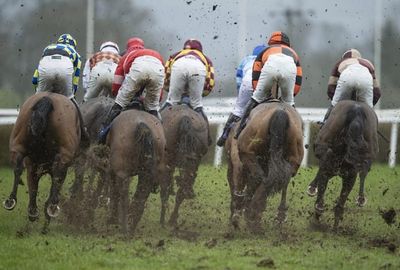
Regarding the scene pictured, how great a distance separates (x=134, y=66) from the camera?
34.4 ft

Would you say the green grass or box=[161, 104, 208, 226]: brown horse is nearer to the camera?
the green grass

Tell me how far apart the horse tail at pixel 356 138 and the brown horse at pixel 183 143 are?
179cm

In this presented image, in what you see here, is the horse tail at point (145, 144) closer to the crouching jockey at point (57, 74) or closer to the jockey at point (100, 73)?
the crouching jockey at point (57, 74)

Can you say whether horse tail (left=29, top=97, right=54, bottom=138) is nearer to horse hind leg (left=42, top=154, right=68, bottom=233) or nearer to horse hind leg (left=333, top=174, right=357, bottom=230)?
horse hind leg (left=42, top=154, right=68, bottom=233)

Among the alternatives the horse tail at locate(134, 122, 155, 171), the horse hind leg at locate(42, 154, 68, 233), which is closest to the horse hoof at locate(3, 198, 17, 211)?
the horse hind leg at locate(42, 154, 68, 233)

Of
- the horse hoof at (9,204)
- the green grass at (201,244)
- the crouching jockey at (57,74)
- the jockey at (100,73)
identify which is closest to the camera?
the green grass at (201,244)

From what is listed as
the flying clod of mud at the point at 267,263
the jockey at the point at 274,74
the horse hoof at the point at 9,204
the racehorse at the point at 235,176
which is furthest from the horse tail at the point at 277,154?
the horse hoof at the point at 9,204

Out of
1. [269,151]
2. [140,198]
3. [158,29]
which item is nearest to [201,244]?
[140,198]

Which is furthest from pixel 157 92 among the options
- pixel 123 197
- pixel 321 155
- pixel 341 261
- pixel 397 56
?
pixel 397 56

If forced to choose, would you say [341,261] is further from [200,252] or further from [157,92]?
[157,92]

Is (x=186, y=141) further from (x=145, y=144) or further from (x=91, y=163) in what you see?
(x=145, y=144)

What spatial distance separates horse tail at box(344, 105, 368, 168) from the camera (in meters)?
10.7

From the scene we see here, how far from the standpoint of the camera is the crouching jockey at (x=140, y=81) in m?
10.5

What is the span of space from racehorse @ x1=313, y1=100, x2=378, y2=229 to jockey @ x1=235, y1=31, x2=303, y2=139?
60 centimetres
